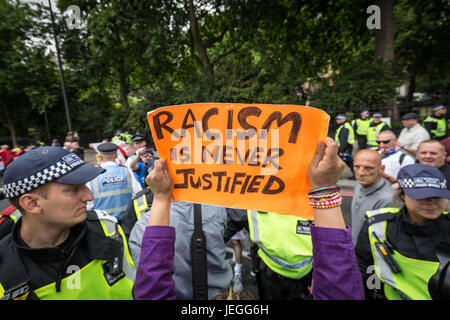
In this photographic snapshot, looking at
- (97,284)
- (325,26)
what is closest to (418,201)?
(97,284)

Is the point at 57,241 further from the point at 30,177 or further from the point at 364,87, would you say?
the point at 364,87

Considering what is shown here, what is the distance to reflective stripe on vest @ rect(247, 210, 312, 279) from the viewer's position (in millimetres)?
1732

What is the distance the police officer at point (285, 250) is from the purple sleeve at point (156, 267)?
870mm

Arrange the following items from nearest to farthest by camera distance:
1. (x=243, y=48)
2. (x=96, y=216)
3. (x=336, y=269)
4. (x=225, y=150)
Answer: (x=336, y=269), (x=225, y=150), (x=96, y=216), (x=243, y=48)

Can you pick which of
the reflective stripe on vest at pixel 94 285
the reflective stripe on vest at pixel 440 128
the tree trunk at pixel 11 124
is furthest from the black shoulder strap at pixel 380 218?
the tree trunk at pixel 11 124

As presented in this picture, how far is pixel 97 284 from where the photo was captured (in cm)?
144

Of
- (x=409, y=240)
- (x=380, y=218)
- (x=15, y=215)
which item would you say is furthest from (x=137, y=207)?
(x=409, y=240)

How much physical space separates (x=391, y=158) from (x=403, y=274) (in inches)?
116

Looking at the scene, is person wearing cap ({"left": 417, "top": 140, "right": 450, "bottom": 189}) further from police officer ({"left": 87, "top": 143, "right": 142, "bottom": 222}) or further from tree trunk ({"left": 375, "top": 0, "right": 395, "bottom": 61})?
tree trunk ({"left": 375, "top": 0, "right": 395, "bottom": 61})

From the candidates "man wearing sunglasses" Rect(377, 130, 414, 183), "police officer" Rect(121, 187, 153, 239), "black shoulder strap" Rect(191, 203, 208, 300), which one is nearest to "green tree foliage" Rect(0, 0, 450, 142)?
Answer: "man wearing sunglasses" Rect(377, 130, 414, 183)

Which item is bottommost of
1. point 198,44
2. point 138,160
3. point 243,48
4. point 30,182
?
point 138,160

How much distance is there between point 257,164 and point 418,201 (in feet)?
4.27

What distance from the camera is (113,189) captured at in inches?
126
